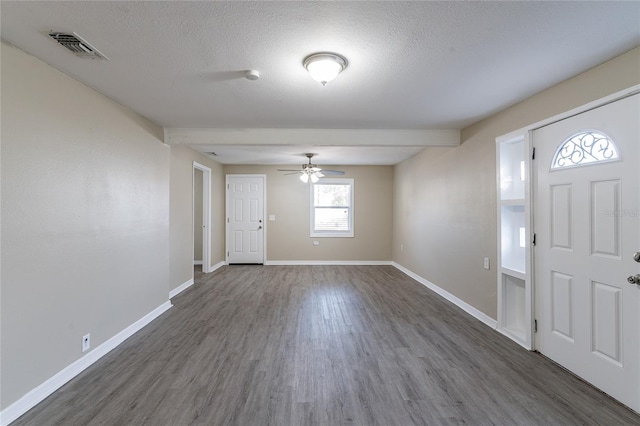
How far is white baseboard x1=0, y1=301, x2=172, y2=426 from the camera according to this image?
1.82m

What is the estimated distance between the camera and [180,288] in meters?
4.59

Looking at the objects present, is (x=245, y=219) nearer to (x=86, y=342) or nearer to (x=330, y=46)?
(x=86, y=342)

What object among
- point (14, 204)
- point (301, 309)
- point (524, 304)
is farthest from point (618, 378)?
point (14, 204)

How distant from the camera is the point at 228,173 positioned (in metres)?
6.82

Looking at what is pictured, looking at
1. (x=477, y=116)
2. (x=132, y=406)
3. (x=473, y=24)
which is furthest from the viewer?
(x=477, y=116)

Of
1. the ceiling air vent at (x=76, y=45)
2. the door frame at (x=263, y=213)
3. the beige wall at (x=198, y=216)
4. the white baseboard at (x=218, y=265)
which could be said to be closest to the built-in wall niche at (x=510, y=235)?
the ceiling air vent at (x=76, y=45)

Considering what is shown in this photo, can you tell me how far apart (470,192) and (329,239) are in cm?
378

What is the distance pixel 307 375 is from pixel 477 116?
3259mm

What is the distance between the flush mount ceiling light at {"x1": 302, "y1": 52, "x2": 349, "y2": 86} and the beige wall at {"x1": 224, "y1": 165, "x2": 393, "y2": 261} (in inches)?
189

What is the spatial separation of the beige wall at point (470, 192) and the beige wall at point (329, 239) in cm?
115

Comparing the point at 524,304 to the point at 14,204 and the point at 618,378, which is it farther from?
the point at 14,204

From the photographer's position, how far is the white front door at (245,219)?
6832mm

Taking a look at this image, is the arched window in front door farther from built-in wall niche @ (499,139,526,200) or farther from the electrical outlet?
the electrical outlet

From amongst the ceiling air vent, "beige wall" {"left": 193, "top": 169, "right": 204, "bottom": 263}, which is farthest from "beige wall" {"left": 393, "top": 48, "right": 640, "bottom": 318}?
"beige wall" {"left": 193, "top": 169, "right": 204, "bottom": 263}
